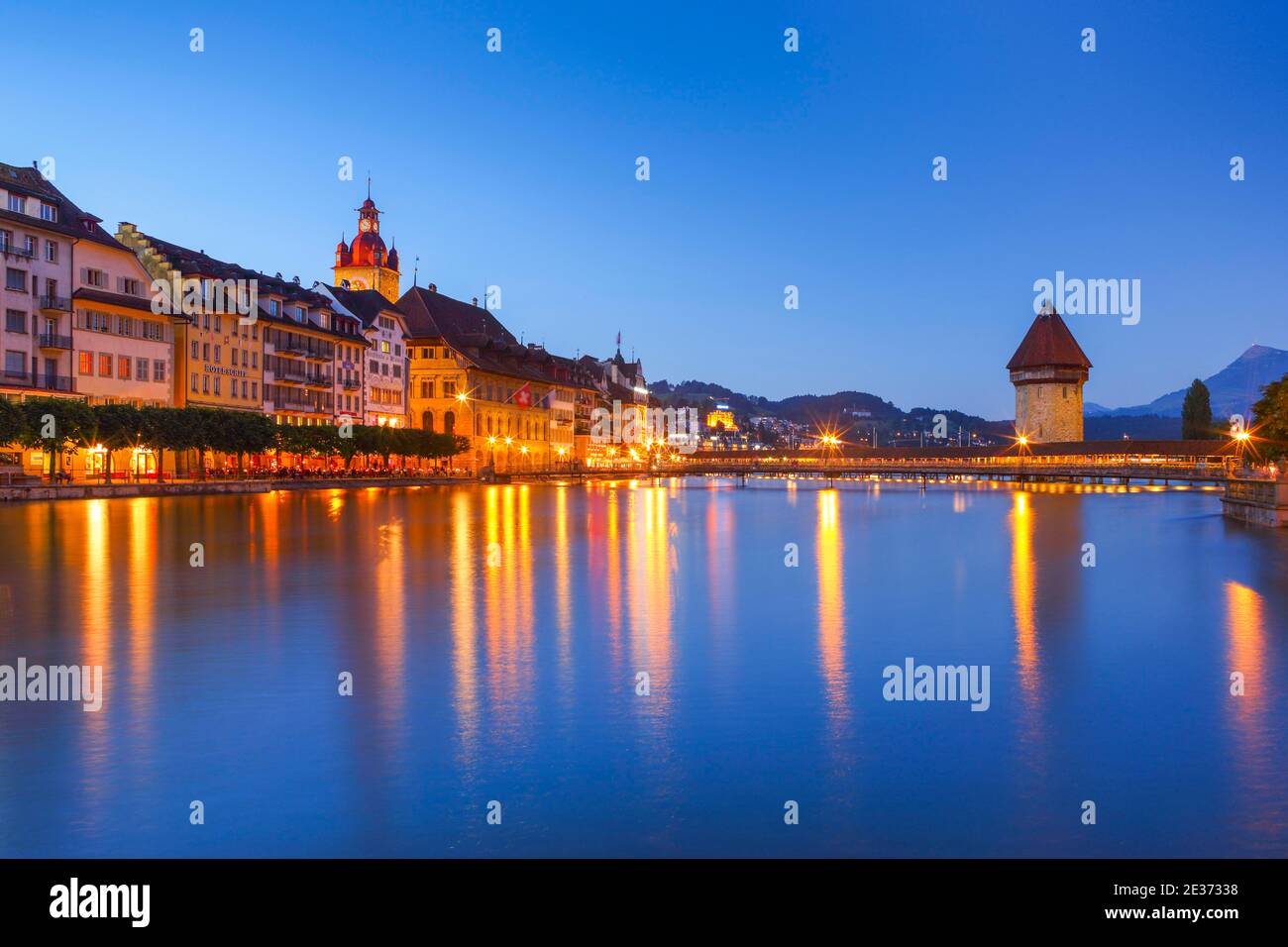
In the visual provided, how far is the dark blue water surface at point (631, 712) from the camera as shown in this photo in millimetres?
8000

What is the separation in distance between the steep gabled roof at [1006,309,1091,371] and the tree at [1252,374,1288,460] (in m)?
66.6

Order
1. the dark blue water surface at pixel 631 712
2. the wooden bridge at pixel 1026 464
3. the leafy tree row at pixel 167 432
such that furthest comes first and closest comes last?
the wooden bridge at pixel 1026 464, the leafy tree row at pixel 167 432, the dark blue water surface at pixel 631 712

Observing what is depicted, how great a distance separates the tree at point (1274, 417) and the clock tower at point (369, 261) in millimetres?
98343

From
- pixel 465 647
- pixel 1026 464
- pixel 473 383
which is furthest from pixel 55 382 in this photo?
pixel 1026 464

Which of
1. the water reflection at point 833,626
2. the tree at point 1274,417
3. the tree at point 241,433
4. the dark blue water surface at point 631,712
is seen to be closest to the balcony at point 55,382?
the tree at point 241,433

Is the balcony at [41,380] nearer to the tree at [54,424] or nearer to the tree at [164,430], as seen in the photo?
the tree at [54,424]

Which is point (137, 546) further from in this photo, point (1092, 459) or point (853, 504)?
point (1092, 459)

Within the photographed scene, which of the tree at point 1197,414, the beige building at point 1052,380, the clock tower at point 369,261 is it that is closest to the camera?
the tree at point 1197,414

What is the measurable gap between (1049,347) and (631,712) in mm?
125749

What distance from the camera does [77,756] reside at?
9562 millimetres

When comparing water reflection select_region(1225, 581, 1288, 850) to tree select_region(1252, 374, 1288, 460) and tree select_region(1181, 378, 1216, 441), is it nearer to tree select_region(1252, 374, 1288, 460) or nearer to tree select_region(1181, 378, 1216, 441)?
tree select_region(1252, 374, 1288, 460)

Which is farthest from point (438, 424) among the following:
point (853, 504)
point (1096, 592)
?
point (1096, 592)

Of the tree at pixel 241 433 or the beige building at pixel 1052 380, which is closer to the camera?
the tree at pixel 241 433

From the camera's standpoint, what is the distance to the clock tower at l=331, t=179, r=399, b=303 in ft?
441
